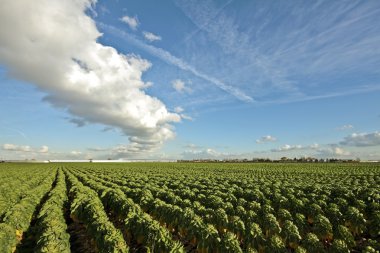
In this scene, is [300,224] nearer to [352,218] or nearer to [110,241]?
[352,218]

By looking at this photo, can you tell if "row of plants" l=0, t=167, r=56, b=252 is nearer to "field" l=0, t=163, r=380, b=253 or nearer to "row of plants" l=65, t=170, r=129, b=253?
"field" l=0, t=163, r=380, b=253

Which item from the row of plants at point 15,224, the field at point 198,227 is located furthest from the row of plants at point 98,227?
the row of plants at point 15,224

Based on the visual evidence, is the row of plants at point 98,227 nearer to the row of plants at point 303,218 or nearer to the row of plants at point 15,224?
the row of plants at point 15,224

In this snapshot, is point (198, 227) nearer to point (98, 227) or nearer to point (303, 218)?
point (98, 227)

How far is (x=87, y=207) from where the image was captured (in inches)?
661

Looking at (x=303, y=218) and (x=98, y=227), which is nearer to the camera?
(x=98, y=227)

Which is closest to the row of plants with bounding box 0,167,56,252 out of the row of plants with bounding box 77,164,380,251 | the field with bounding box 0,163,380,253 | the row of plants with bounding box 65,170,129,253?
the field with bounding box 0,163,380,253

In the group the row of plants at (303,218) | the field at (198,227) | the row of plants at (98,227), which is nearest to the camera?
the row of plants at (98,227)

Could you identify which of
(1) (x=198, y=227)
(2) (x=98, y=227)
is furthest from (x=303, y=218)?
(2) (x=98, y=227)

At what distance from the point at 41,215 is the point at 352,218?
16181mm

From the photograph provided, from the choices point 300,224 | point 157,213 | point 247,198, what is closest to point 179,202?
point 157,213

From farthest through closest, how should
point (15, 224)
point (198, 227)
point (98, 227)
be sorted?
point (15, 224) < point (198, 227) < point (98, 227)

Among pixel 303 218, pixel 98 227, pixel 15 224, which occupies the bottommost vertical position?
pixel 15 224

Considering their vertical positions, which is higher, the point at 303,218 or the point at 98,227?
the point at 303,218
